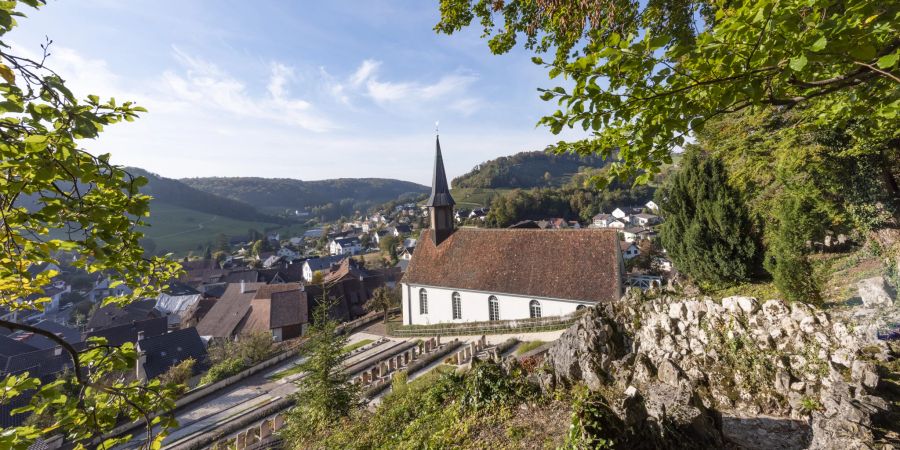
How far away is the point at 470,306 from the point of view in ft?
77.7

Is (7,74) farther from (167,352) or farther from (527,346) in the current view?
(167,352)

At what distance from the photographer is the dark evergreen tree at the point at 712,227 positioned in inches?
617

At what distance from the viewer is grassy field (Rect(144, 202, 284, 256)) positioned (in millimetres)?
105531

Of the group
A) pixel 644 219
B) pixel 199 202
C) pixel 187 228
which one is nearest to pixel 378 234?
pixel 644 219

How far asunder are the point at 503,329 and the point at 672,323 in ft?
38.5

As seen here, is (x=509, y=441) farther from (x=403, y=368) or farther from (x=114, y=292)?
(x=114, y=292)

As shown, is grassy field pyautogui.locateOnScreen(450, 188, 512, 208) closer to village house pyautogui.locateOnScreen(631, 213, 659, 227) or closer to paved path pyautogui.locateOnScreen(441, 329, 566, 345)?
village house pyautogui.locateOnScreen(631, 213, 659, 227)

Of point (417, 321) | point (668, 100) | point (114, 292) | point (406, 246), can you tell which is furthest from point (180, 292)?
point (668, 100)

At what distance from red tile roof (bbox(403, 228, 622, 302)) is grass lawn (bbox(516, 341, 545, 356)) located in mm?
3982

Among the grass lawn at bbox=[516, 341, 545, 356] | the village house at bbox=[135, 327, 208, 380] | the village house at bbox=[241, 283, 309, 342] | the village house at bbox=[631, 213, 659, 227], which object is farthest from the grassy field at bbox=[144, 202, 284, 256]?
the village house at bbox=[631, 213, 659, 227]

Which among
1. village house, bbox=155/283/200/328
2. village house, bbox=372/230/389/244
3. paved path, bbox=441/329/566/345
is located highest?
village house, bbox=372/230/389/244

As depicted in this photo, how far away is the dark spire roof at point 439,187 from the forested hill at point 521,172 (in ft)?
301

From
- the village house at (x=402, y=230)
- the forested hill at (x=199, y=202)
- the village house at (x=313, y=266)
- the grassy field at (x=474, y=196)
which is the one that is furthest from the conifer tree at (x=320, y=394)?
the forested hill at (x=199, y=202)

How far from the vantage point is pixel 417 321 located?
26234 mm
